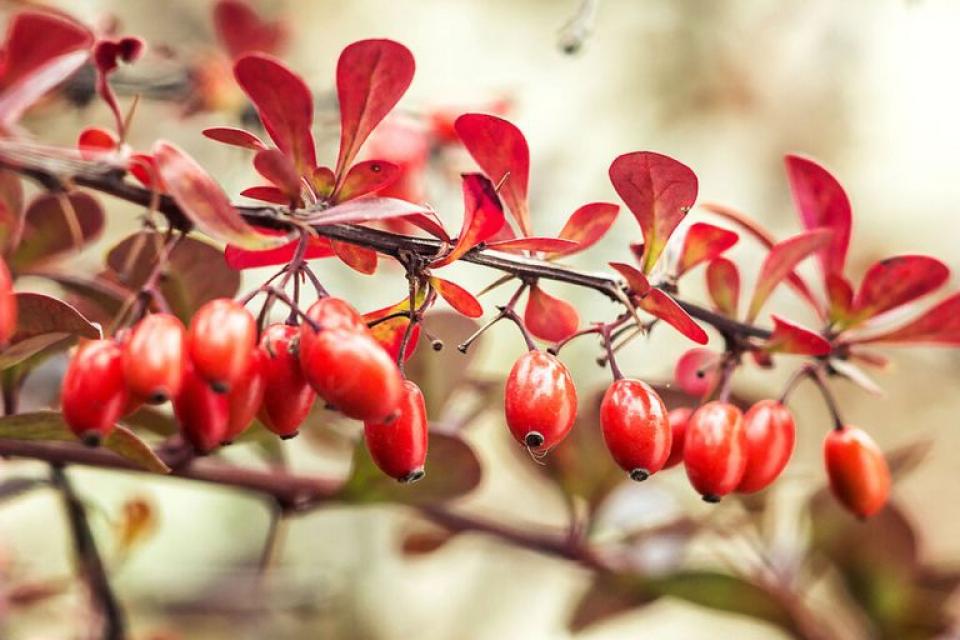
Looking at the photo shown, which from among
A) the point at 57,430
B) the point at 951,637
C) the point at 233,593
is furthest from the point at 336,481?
the point at 951,637

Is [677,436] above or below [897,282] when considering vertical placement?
below

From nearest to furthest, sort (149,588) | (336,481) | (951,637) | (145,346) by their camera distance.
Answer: (145,346), (336,481), (951,637), (149,588)

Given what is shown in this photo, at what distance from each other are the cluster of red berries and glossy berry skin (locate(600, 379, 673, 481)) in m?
0.15

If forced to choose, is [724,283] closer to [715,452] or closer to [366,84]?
[715,452]

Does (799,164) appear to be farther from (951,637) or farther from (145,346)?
(951,637)

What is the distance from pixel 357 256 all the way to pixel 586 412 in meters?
0.51

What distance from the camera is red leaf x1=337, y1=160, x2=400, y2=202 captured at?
0.62 meters

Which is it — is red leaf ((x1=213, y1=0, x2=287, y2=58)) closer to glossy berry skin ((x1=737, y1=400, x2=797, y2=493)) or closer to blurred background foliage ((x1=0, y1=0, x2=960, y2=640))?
blurred background foliage ((x1=0, y1=0, x2=960, y2=640))

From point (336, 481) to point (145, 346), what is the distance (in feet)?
1.75

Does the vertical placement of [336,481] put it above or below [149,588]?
above

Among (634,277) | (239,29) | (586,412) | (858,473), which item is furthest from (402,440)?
(239,29)

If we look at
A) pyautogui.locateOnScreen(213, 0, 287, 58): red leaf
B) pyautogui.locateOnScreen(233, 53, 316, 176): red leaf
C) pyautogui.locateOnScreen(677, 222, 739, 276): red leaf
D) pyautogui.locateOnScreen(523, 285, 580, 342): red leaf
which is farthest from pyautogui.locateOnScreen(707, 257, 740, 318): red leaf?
pyautogui.locateOnScreen(213, 0, 287, 58): red leaf

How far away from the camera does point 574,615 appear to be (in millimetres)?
1218

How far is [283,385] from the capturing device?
1.90 ft
